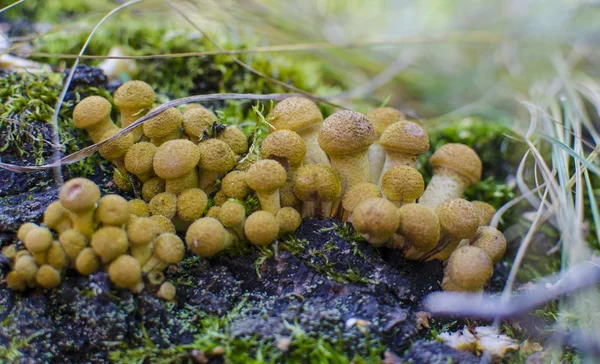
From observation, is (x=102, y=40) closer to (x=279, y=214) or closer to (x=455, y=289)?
(x=279, y=214)

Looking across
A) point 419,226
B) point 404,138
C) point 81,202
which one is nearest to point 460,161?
point 404,138

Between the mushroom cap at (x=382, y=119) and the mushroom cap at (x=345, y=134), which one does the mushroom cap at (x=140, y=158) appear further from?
the mushroom cap at (x=382, y=119)

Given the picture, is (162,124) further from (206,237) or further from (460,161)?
(460,161)

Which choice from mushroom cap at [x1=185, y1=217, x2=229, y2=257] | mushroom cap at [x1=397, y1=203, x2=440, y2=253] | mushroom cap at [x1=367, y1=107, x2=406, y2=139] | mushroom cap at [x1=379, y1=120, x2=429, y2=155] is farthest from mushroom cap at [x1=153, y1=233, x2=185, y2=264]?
mushroom cap at [x1=367, y1=107, x2=406, y2=139]

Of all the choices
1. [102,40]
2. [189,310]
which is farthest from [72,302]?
[102,40]

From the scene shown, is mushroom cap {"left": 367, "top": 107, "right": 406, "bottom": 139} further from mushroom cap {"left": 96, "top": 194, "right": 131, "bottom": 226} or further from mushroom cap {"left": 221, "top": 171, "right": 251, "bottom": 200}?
mushroom cap {"left": 96, "top": 194, "right": 131, "bottom": 226}

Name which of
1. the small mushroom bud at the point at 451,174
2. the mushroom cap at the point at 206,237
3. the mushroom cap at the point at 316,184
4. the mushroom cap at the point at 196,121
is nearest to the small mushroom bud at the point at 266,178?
the mushroom cap at the point at 316,184
